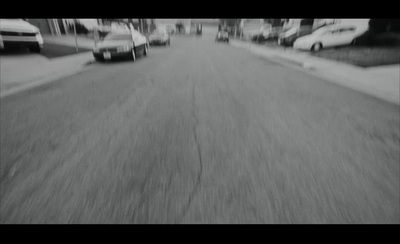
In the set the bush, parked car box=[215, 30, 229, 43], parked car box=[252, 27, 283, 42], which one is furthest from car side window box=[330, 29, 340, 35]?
the bush

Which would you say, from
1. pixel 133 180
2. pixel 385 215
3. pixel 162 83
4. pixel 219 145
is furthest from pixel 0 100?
pixel 385 215

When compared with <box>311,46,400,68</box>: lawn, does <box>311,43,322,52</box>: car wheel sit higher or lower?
lower

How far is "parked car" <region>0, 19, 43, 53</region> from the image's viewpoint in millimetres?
9906

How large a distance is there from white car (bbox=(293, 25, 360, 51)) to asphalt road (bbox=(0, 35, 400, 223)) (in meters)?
11.0

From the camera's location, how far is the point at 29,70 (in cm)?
846

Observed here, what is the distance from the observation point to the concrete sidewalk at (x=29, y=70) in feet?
21.9

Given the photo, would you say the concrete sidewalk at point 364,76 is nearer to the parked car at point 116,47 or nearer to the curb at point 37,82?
the parked car at point 116,47

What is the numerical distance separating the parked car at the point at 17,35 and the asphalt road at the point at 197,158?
5.96 metres

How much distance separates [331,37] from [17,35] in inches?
680

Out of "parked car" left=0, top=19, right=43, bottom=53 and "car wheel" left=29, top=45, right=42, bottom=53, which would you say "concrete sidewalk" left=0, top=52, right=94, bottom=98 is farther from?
"parked car" left=0, top=19, right=43, bottom=53

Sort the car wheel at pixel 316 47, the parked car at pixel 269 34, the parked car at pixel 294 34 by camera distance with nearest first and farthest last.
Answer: the car wheel at pixel 316 47
the parked car at pixel 294 34
the parked car at pixel 269 34

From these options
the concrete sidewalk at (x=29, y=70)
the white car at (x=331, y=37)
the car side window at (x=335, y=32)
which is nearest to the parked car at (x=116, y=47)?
the concrete sidewalk at (x=29, y=70)
